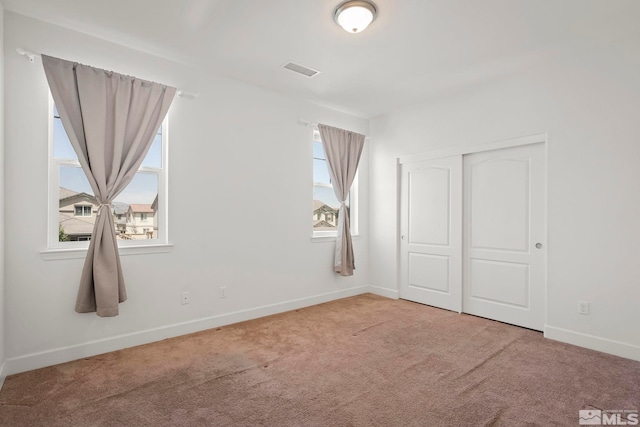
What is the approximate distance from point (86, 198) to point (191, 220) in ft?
3.03

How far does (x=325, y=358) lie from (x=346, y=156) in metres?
2.85

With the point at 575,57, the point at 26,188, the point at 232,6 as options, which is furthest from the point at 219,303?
the point at 575,57

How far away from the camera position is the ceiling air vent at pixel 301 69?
11.5ft

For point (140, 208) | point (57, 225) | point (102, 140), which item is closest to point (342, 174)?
point (140, 208)

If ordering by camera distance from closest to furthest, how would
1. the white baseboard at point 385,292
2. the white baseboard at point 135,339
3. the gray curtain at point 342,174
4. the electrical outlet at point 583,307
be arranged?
the white baseboard at point 135,339 < the electrical outlet at point 583,307 < the gray curtain at point 342,174 < the white baseboard at point 385,292

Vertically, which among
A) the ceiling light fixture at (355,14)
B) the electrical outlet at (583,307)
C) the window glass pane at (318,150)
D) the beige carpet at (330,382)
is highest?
the ceiling light fixture at (355,14)

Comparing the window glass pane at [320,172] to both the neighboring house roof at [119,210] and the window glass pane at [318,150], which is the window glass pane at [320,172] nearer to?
the window glass pane at [318,150]

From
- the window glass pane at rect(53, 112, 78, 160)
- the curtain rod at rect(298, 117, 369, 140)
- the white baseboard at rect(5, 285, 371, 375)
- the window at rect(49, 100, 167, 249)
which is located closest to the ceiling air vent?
the curtain rod at rect(298, 117, 369, 140)

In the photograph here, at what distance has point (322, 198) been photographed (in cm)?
486

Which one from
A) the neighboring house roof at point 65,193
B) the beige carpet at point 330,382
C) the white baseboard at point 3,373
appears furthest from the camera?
the neighboring house roof at point 65,193

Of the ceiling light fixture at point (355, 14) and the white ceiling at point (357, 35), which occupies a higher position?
the white ceiling at point (357, 35)

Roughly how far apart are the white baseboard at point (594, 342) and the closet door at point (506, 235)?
0.69ft

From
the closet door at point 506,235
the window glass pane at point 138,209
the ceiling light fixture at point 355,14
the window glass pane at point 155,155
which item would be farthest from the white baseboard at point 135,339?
the ceiling light fixture at point 355,14

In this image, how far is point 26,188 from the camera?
2656 millimetres
